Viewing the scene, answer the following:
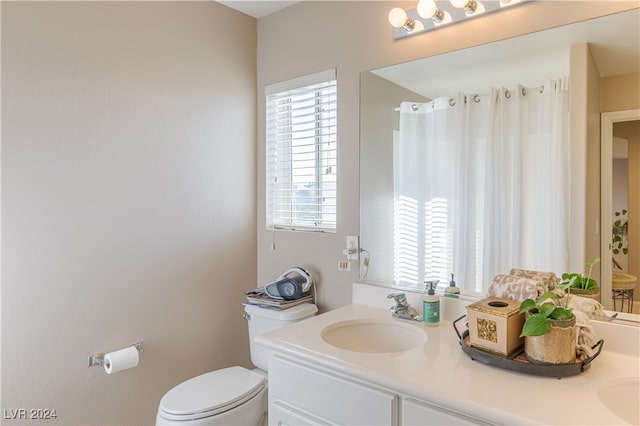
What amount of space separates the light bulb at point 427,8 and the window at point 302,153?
1.74 ft

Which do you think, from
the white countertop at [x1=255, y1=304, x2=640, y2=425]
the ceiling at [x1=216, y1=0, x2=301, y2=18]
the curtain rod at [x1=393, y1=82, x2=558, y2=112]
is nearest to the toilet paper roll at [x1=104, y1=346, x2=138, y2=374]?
the white countertop at [x1=255, y1=304, x2=640, y2=425]

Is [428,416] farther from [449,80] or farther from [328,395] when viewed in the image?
[449,80]

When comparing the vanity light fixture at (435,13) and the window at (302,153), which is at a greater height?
the vanity light fixture at (435,13)

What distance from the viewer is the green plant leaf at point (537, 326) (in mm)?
1035

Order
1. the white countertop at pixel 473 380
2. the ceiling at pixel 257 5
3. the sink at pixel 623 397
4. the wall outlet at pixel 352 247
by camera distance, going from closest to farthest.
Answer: the white countertop at pixel 473 380
the sink at pixel 623 397
the wall outlet at pixel 352 247
the ceiling at pixel 257 5

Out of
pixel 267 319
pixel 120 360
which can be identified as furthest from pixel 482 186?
pixel 120 360

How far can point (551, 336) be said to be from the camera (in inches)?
41.3

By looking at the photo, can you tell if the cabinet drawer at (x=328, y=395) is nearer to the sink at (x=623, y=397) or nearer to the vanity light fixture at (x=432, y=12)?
the sink at (x=623, y=397)

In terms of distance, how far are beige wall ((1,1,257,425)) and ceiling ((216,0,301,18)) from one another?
5 cm

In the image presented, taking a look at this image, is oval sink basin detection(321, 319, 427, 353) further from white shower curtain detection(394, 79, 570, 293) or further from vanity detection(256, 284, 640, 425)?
white shower curtain detection(394, 79, 570, 293)

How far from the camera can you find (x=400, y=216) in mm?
1810

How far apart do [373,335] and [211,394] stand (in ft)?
2.39

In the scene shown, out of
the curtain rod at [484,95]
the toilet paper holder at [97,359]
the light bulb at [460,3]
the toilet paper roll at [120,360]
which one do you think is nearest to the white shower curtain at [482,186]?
the curtain rod at [484,95]

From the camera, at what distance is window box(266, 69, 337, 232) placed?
6.64 ft
